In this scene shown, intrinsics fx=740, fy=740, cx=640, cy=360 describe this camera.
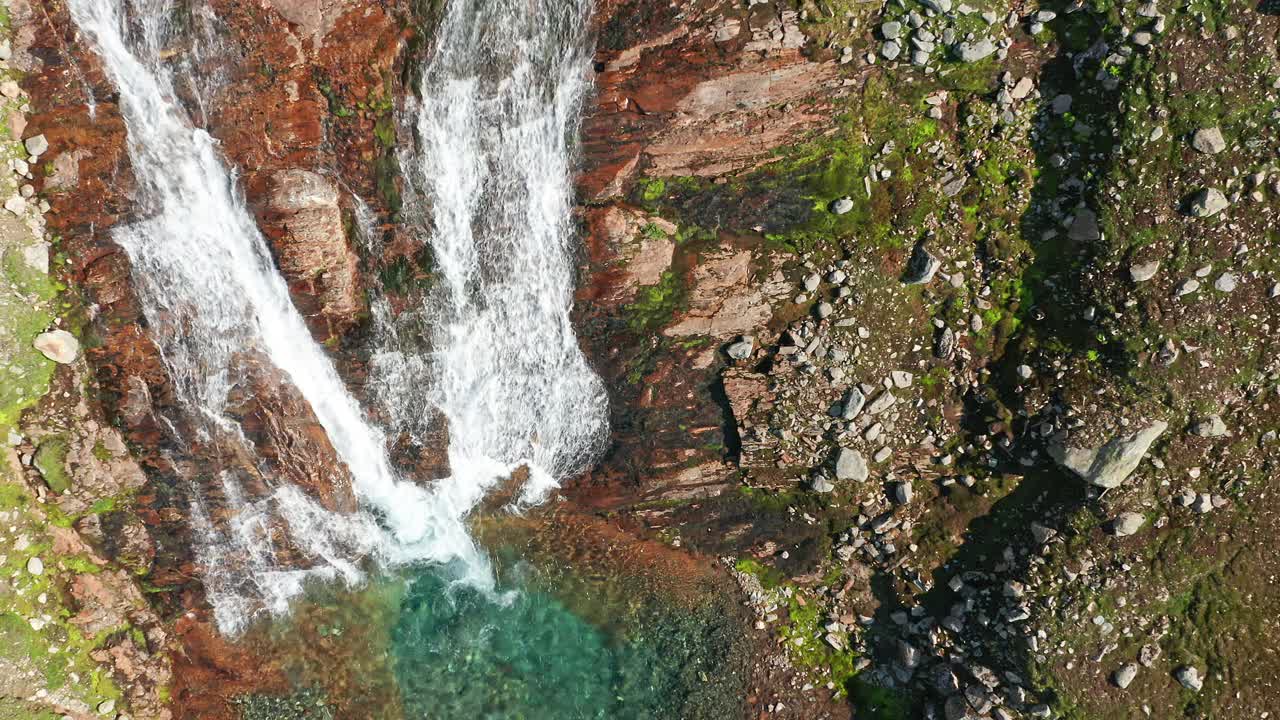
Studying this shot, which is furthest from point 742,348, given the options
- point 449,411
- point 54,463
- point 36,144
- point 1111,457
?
point 36,144

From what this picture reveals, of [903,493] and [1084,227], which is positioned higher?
[1084,227]

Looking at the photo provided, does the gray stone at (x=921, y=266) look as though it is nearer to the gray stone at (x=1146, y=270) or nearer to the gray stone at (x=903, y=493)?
the gray stone at (x=1146, y=270)

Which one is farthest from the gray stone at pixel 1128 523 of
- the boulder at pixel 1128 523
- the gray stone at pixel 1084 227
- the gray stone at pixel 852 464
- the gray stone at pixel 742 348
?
the gray stone at pixel 742 348

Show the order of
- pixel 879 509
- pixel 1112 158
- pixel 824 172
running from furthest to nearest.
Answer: pixel 879 509 → pixel 824 172 → pixel 1112 158

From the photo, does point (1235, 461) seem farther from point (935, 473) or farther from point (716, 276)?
point (716, 276)

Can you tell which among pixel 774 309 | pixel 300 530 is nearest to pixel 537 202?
pixel 774 309

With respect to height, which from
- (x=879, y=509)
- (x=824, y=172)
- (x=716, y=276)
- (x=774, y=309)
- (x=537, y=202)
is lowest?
(x=879, y=509)

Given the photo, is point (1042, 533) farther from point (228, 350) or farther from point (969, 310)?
point (228, 350)
